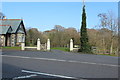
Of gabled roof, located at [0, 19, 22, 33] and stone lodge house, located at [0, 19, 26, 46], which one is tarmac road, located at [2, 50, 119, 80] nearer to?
stone lodge house, located at [0, 19, 26, 46]

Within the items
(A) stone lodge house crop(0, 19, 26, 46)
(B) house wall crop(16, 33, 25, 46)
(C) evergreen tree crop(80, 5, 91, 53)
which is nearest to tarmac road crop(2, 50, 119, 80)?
(C) evergreen tree crop(80, 5, 91, 53)

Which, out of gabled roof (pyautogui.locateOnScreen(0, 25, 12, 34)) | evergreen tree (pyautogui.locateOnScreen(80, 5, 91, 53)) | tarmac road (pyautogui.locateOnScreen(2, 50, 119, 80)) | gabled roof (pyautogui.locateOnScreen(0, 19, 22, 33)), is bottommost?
tarmac road (pyautogui.locateOnScreen(2, 50, 119, 80))

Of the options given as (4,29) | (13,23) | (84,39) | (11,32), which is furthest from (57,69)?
(13,23)

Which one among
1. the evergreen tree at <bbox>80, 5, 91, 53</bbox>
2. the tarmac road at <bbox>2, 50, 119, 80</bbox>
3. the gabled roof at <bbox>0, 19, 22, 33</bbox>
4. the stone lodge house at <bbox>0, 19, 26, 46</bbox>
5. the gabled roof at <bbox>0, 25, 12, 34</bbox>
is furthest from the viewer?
the gabled roof at <bbox>0, 19, 22, 33</bbox>

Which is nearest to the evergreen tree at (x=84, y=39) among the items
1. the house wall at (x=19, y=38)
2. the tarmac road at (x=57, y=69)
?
the tarmac road at (x=57, y=69)

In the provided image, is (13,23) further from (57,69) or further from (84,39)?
(57,69)

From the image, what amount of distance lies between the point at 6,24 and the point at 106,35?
24170mm

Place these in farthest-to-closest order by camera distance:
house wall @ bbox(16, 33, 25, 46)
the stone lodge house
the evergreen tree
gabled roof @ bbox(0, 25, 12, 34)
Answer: house wall @ bbox(16, 33, 25, 46)
the stone lodge house
gabled roof @ bbox(0, 25, 12, 34)
the evergreen tree

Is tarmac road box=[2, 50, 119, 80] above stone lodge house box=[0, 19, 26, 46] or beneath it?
beneath

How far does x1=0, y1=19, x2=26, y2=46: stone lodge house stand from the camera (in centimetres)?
3781

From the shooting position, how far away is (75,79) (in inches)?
252

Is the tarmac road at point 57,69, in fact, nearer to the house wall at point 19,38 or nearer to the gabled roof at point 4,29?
the gabled roof at point 4,29

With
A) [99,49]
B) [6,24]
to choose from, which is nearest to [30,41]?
[6,24]

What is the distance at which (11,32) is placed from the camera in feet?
130
